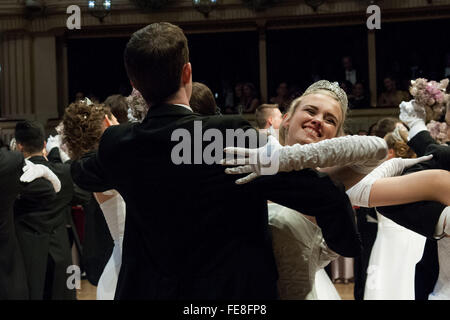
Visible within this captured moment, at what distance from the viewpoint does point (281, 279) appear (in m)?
1.74

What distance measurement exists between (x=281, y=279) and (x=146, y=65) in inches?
26.7

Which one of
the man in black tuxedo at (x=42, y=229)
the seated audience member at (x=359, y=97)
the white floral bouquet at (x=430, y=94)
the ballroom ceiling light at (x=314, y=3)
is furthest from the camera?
the ballroom ceiling light at (x=314, y=3)

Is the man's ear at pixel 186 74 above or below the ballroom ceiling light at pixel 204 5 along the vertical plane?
below

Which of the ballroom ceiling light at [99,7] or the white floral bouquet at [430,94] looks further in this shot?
the ballroom ceiling light at [99,7]

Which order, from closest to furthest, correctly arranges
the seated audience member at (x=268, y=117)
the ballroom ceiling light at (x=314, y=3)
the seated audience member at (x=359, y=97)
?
the seated audience member at (x=268, y=117)
the seated audience member at (x=359, y=97)
the ballroom ceiling light at (x=314, y=3)

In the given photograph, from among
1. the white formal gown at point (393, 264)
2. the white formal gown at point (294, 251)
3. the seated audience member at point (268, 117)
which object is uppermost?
the seated audience member at point (268, 117)

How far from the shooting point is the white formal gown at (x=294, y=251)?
5.66ft

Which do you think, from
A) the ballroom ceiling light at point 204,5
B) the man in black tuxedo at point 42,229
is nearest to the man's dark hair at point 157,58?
the man in black tuxedo at point 42,229

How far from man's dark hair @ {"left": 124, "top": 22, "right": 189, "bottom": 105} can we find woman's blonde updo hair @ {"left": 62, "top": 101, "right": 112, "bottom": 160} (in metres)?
1.25

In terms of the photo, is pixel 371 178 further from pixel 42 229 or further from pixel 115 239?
pixel 42 229

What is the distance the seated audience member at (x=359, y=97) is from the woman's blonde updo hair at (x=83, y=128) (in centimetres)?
668

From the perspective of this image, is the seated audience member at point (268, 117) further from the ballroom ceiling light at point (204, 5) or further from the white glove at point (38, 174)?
the ballroom ceiling light at point (204, 5)

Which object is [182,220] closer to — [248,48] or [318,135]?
[318,135]
